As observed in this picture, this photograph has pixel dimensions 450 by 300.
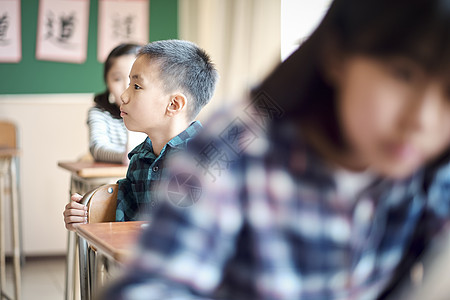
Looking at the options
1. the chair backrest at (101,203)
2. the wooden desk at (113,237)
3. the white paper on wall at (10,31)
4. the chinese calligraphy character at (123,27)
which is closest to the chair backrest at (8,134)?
the white paper on wall at (10,31)

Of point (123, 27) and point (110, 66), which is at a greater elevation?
Result: point (123, 27)

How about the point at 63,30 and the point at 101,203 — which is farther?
the point at 63,30

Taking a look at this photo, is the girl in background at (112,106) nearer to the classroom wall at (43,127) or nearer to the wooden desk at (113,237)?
the classroom wall at (43,127)

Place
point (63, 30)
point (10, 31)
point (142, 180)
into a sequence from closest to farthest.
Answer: point (142, 180), point (10, 31), point (63, 30)

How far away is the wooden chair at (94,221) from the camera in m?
1.32

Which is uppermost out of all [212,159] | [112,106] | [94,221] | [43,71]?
[212,159]

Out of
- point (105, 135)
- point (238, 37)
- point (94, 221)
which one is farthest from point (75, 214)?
point (238, 37)

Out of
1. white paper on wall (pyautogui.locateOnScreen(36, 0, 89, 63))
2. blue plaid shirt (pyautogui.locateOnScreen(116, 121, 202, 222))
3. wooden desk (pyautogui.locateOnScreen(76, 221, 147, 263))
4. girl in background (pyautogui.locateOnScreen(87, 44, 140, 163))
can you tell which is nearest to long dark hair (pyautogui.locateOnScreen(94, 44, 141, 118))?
girl in background (pyautogui.locateOnScreen(87, 44, 140, 163))

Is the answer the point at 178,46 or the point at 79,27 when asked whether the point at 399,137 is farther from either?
the point at 79,27

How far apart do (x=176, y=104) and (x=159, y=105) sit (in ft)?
0.19

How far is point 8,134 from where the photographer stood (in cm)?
345

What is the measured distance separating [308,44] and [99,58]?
3.73m

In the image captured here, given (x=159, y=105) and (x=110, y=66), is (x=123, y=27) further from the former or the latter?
(x=159, y=105)

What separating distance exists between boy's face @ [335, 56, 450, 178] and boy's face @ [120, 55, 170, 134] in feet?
4.13
